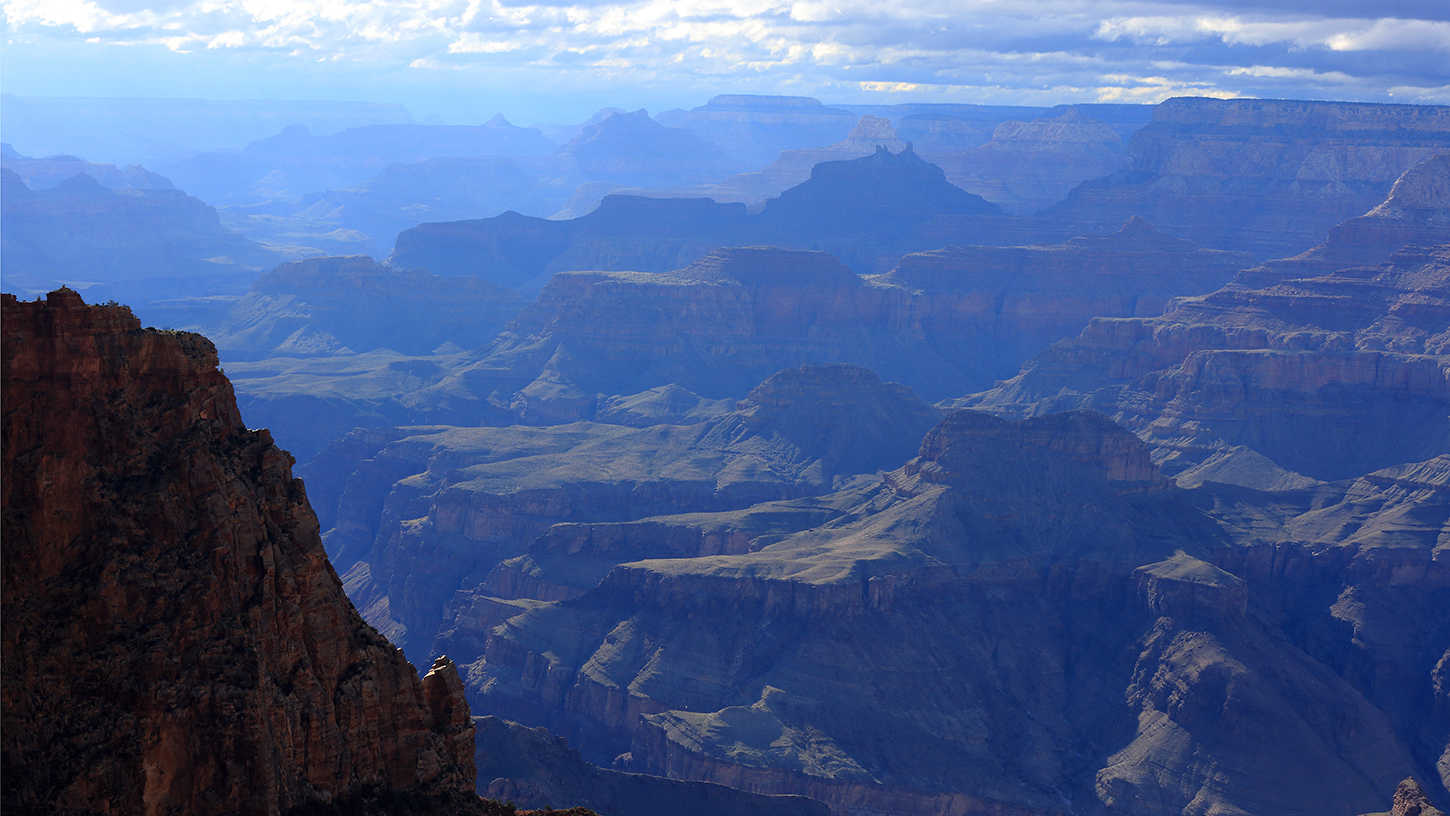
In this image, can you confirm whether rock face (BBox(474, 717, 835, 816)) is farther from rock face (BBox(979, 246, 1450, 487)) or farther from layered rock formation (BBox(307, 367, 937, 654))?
rock face (BBox(979, 246, 1450, 487))

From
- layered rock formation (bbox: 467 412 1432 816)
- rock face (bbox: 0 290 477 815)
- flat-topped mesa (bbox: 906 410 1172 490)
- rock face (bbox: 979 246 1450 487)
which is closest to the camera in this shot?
rock face (bbox: 0 290 477 815)

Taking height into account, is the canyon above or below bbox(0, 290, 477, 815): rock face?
below

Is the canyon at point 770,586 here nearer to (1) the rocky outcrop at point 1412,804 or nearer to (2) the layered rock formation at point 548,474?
(1) the rocky outcrop at point 1412,804

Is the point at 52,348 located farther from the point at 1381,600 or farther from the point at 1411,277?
the point at 1411,277

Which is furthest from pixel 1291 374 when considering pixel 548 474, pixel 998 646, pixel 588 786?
pixel 588 786

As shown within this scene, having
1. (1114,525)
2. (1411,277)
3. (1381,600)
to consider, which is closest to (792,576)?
(1114,525)

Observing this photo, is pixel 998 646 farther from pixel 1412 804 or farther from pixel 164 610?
pixel 164 610

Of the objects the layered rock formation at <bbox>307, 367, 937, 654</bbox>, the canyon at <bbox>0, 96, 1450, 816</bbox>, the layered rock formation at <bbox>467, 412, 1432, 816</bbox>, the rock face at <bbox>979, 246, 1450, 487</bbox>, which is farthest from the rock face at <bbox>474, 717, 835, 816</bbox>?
the rock face at <bbox>979, 246, 1450, 487</bbox>
